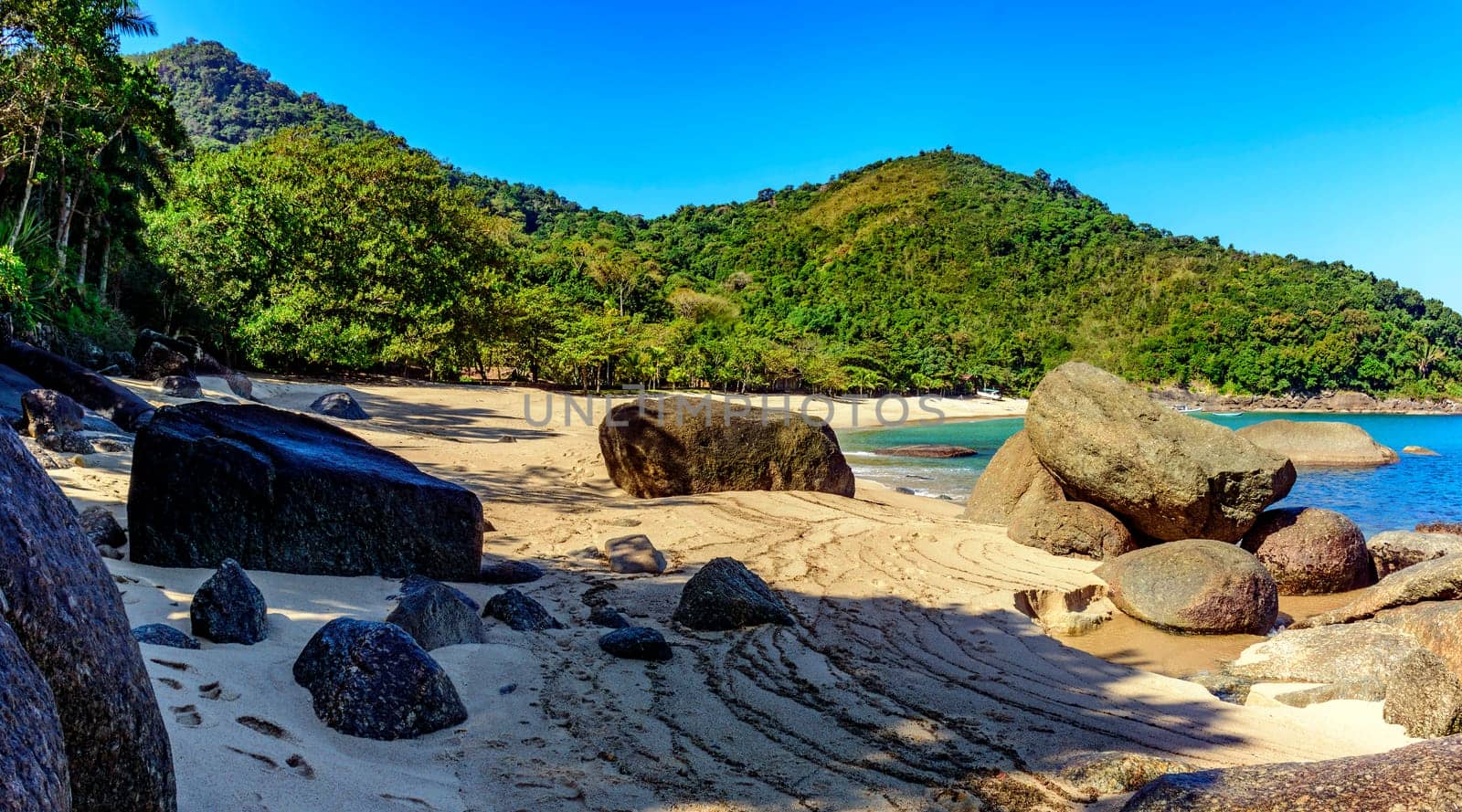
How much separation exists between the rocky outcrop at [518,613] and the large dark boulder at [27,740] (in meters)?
3.61

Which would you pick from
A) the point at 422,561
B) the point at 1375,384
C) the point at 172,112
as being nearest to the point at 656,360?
the point at 172,112

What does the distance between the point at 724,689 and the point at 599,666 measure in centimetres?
79

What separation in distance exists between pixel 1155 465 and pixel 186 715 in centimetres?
988

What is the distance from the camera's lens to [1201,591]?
724 centimetres

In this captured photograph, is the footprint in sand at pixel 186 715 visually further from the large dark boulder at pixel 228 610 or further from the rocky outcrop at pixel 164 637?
the large dark boulder at pixel 228 610

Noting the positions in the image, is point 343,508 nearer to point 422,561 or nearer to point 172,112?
point 422,561

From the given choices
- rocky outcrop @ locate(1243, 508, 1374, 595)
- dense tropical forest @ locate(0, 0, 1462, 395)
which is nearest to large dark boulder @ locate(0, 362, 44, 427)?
dense tropical forest @ locate(0, 0, 1462, 395)

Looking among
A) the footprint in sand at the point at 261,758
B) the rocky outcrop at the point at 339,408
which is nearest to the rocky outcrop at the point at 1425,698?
the footprint in sand at the point at 261,758

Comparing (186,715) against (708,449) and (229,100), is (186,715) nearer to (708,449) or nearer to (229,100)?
(708,449)

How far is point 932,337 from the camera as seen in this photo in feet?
225

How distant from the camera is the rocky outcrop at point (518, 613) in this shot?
513 cm

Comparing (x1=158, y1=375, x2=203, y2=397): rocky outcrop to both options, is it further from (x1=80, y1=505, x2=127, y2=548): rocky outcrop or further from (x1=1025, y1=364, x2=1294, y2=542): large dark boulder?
(x1=1025, y1=364, x2=1294, y2=542): large dark boulder

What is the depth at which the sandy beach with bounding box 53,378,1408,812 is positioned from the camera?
2.99 m

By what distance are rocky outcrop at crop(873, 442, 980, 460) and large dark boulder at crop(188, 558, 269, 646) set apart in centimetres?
2271
